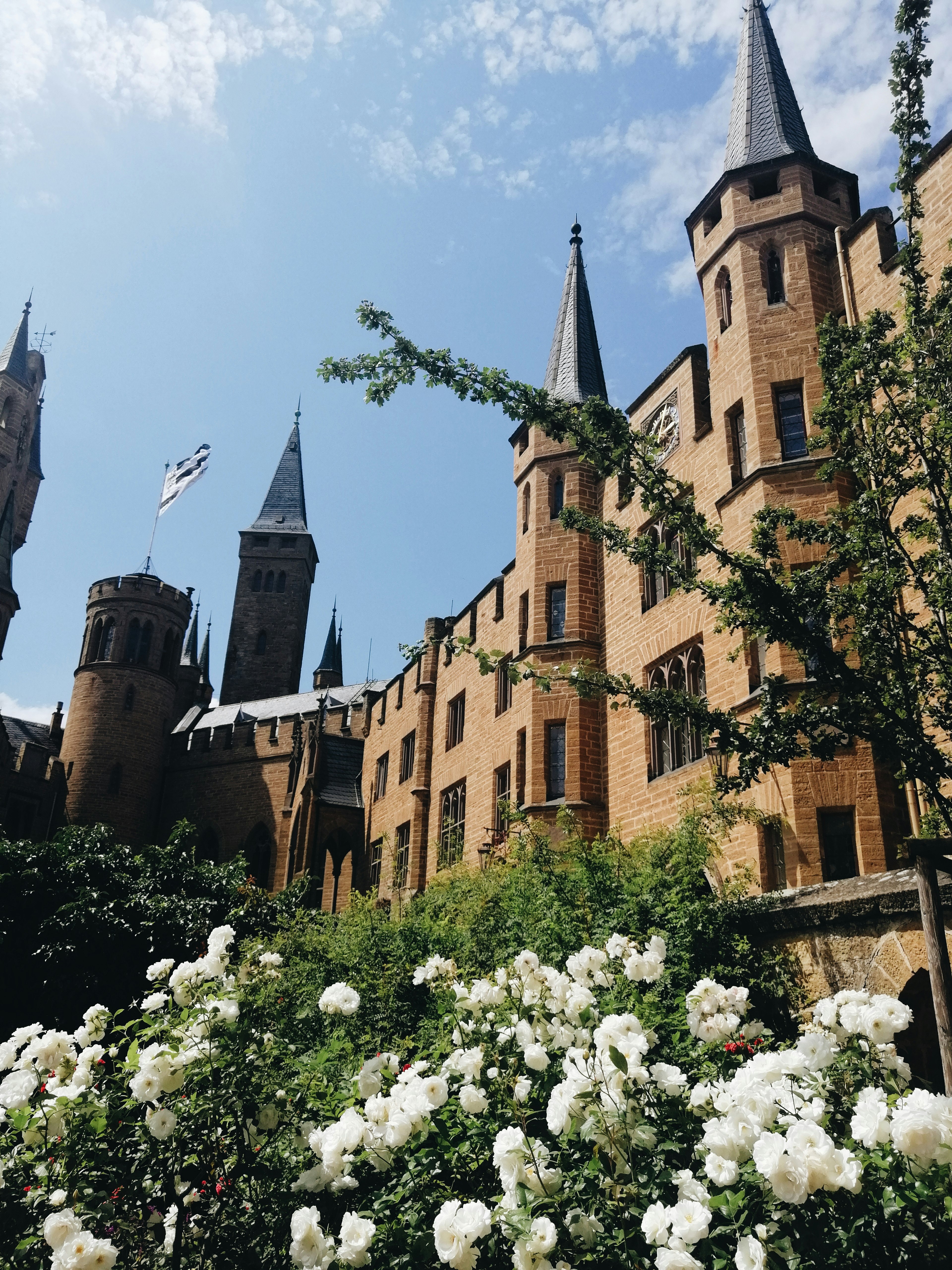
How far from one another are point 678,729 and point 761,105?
10.5m

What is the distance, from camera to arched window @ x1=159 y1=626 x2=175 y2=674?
42938mm

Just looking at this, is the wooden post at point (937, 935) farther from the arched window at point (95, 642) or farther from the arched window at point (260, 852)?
the arched window at point (95, 642)

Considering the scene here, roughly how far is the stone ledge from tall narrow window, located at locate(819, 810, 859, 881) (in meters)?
2.69

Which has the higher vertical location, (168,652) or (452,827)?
(168,652)

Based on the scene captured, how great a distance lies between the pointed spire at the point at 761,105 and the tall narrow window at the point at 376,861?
20477 mm

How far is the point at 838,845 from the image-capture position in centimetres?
1089

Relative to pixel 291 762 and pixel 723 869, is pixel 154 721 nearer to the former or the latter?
pixel 291 762

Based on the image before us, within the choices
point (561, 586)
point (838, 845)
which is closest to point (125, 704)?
point (561, 586)

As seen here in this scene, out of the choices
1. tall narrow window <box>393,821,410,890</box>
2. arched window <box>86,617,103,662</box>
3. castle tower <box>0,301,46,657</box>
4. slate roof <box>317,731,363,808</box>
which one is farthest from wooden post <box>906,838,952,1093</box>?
castle tower <box>0,301,46,657</box>

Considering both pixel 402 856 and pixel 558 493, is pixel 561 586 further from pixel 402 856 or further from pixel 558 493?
pixel 402 856

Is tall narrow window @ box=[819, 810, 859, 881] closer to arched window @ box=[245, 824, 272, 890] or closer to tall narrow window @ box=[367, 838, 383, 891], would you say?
tall narrow window @ box=[367, 838, 383, 891]

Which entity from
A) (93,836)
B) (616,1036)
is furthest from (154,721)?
(616,1036)

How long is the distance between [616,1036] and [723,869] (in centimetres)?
936

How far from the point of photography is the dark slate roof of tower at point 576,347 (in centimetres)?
2041
